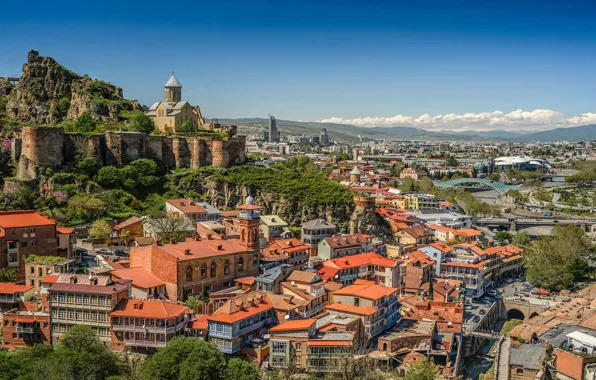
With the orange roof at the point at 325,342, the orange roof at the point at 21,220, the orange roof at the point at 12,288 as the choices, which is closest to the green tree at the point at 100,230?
the orange roof at the point at 21,220

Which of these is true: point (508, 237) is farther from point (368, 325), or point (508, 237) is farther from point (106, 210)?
point (106, 210)

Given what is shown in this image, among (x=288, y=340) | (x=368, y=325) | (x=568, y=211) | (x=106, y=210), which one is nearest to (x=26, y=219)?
(x=106, y=210)

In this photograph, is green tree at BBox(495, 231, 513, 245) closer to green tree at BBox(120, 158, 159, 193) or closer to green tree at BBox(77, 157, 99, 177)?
green tree at BBox(120, 158, 159, 193)

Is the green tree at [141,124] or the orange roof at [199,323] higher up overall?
the green tree at [141,124]

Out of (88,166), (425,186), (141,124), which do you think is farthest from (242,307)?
(425,186)

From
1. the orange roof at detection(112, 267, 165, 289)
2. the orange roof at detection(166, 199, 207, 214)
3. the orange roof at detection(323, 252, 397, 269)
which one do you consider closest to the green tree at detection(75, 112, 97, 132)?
the orange roof at detection(166, 199, 207, 214)

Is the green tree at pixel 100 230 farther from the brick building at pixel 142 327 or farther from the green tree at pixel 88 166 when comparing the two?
the brick building at pixel 142 327
